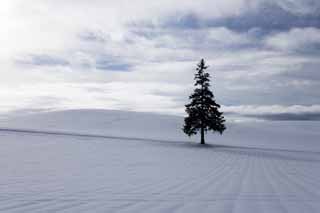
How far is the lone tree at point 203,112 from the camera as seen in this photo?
117 feet

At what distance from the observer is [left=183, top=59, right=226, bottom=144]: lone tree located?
1406 inches

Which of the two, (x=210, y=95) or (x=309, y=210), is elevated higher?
(x=210, y=95)

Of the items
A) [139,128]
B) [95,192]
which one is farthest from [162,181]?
[139,128]

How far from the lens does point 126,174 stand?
454 inches

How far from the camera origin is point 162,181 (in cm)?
1009

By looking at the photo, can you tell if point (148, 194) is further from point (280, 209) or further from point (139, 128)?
point (139, 128)

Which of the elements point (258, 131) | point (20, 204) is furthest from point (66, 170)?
point (258, 131)

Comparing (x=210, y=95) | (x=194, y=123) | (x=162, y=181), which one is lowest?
(x=162, y=181)

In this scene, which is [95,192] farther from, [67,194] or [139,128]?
[139,128]

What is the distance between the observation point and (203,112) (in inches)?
1409

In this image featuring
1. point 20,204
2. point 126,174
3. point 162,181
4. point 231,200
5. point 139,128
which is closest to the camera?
point 20,204

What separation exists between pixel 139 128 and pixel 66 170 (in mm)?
41912

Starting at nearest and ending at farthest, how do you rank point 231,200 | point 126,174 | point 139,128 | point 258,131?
point 231,200, point 126,174, point 139,128, point 258,131

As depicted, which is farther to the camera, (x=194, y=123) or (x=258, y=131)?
(x=258, y=131)
